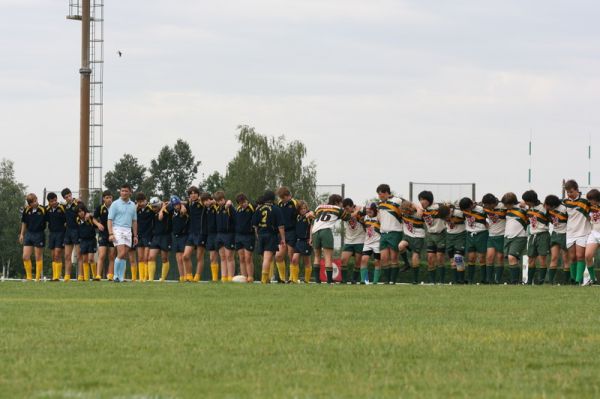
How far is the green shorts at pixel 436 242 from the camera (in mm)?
26656

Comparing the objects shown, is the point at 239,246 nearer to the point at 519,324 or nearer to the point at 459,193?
the point at 459,193

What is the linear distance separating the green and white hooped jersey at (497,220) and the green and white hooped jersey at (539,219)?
2.04 feet

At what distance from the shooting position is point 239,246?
2747 centimetres

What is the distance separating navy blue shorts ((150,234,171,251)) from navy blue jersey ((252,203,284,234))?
130 inches

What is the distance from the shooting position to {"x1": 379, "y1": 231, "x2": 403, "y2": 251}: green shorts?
1026 inches

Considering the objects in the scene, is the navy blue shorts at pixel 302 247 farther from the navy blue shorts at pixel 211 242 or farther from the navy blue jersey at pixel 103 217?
the navy blue jersey at pixel 103 217

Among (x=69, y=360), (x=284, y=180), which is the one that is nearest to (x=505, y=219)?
(x=69, y=360)

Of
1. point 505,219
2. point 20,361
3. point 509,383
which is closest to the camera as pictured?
point 509,383

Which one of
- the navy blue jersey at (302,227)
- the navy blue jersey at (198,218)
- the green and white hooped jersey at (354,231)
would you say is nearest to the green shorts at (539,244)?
the green and white hooped jersey at (354,231)

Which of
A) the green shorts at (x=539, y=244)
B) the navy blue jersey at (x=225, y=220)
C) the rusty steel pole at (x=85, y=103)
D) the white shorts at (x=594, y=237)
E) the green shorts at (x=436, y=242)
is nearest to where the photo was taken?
the white shorts at (x=594, y=237)

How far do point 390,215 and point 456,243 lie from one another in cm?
153

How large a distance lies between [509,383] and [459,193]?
25.0 metres

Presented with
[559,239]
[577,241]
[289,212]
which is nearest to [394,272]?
[289,212]

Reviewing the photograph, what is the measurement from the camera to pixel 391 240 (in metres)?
26.0
